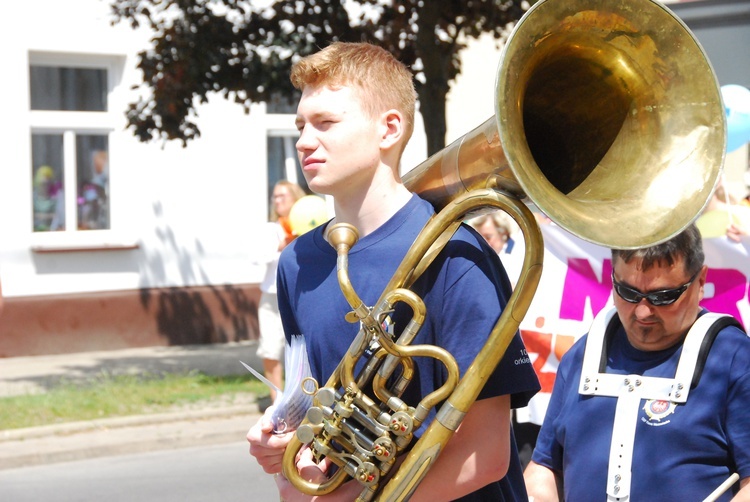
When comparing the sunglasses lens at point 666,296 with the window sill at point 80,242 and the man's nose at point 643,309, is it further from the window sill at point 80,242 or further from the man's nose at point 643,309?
the window sill at point 80,242

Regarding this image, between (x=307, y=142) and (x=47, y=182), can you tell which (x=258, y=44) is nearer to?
(x=47, y=182)

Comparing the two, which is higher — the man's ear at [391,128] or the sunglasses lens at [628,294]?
the man's ear at [391,128]

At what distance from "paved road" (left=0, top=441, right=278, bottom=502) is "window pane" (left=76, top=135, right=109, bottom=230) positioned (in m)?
4.44

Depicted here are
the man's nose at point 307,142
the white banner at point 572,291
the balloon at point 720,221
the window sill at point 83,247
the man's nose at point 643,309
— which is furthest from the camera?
Result: the window sill at point 83,247

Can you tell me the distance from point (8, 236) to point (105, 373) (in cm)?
209

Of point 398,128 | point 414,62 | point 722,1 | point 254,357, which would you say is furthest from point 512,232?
point 398,128

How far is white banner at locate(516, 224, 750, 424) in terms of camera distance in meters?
4.58

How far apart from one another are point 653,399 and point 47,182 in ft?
30.6

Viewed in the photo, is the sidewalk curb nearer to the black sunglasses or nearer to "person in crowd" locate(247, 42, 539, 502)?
the black sunglasses

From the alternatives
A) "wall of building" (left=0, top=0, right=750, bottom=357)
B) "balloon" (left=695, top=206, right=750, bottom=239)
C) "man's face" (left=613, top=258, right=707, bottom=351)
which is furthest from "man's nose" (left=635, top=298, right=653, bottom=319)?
"wall of building" (left=0, top=0, right=750, bottom=357)

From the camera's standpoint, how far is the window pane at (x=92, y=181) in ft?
37.0

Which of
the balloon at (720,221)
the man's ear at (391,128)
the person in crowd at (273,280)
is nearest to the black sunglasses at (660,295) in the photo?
the man's ear at (391,128)

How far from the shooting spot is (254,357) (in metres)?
10.6

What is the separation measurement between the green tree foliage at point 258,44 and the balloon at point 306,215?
1.77 meters
